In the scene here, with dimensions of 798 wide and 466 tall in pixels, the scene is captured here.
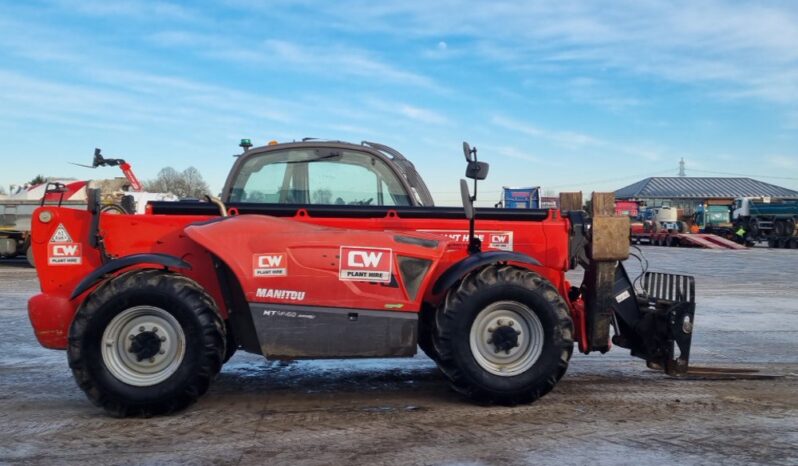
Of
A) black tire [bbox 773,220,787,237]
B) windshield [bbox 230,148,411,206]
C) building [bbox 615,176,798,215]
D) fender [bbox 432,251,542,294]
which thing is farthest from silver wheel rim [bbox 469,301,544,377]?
building [bbox 615,176,798,215]

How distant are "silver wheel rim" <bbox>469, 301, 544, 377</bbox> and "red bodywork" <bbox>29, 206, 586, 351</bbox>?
0.43m

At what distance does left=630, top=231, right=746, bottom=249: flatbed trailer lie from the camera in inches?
1499

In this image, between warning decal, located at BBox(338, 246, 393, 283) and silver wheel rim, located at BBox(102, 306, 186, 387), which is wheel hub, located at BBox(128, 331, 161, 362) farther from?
warning decal, located at BBox(338, 246, 393, 283)

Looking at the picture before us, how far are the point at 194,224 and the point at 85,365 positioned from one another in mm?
1198

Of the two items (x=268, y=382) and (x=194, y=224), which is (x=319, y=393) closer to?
(x=268, y=382)

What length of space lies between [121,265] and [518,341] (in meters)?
2.84

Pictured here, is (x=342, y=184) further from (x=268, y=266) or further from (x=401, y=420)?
(x=401, y=420)

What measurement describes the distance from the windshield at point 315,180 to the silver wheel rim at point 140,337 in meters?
1.61

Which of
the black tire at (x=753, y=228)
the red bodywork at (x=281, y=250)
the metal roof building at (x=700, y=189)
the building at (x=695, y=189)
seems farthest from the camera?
the metal roof building at (x=700, y=189)

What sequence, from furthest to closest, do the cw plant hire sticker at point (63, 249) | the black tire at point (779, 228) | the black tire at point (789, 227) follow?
the black tire at point (779, 228), the black tire at point (789, 227), the cw plant hire sticker at point (63, 249)

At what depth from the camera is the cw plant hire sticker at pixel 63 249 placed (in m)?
5.27

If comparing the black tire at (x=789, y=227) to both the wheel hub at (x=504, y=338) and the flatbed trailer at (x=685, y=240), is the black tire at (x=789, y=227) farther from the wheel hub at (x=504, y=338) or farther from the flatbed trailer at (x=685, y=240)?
the wheel hub at (x=504, y=338)

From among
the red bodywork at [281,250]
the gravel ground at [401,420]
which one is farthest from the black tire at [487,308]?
the red bodywork at [281,250]

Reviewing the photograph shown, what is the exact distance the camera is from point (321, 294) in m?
4.88
